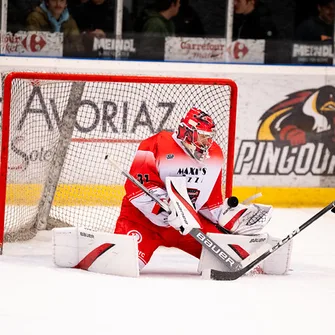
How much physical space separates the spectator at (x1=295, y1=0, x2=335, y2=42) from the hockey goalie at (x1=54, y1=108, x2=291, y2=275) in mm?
2934

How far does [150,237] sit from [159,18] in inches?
115

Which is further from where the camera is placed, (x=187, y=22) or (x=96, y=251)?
(x=187, y=22)

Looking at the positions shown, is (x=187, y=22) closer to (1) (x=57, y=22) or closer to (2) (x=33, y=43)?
(1) (x=57, y=22)

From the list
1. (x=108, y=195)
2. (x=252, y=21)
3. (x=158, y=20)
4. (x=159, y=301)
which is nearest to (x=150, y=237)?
(x=159, y=301)

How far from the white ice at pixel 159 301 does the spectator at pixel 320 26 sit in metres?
2.85

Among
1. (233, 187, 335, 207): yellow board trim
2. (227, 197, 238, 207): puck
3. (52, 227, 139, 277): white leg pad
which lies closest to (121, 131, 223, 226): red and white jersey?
(227, 197, 238, 207): puck

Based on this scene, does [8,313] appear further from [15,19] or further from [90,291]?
[15,19]

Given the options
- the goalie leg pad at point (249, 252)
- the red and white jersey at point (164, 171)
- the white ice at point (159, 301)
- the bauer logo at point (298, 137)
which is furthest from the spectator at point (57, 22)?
the goalie leg pad at point (249, 252)

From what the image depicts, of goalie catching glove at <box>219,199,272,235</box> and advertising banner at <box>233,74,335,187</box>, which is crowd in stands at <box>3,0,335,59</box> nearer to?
A: advertising banner at <box>233,74,335,187</box>

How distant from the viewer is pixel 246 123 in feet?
25.4

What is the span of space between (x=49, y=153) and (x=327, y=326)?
2.56 meters

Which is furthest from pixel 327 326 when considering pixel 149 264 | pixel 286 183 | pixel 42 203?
pixel 286 183

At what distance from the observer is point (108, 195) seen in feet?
21.9

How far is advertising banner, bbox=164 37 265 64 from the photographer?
7766mm
